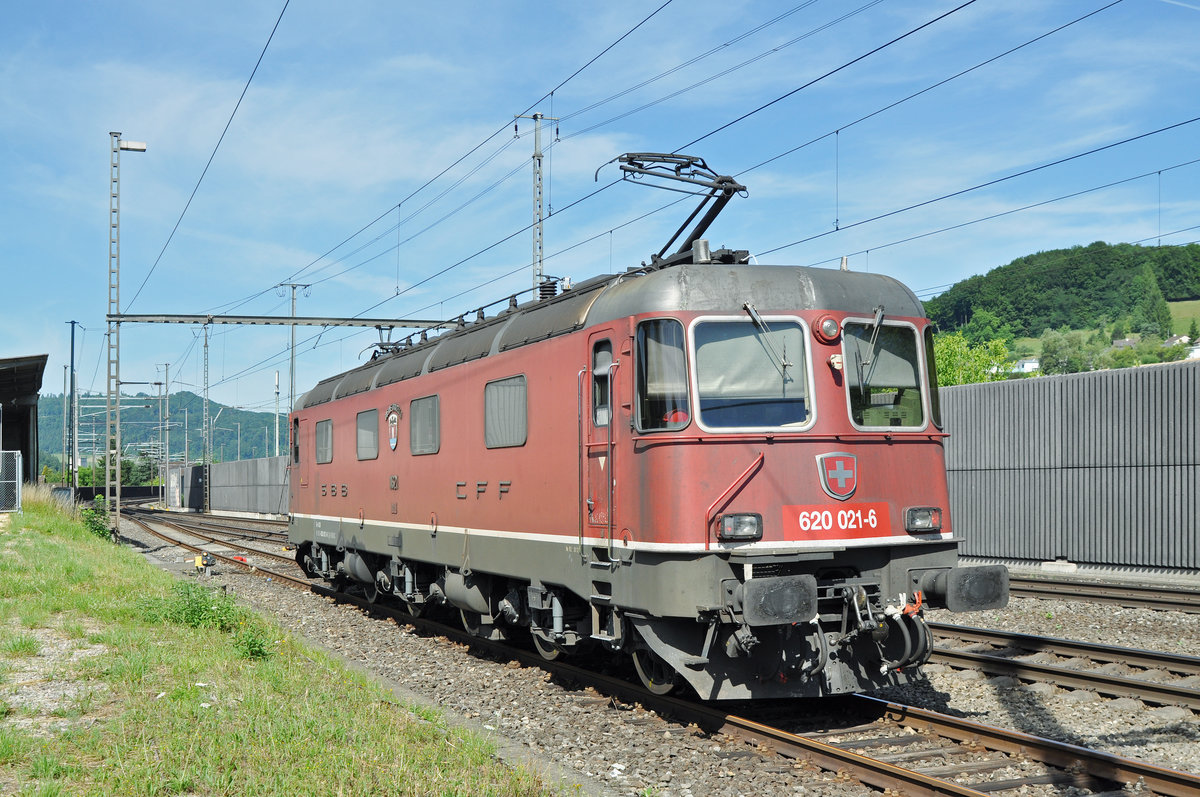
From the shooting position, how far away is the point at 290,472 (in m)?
20.7

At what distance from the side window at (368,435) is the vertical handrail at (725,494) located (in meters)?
8.63

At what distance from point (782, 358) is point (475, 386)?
4626mm

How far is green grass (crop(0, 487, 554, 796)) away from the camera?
19.8ft

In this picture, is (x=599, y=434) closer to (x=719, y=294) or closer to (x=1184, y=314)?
(x=719, y=294)

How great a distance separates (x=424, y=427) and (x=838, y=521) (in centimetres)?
687

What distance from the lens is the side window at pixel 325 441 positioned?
18062 millimetres

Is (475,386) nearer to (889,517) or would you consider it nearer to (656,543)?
(656,543)

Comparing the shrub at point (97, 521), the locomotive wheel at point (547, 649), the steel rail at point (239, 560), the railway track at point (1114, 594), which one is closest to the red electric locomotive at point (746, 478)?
the locomotive wheel at point (547, 649)

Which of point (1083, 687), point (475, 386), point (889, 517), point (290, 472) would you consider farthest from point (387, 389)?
point (1083, 687)

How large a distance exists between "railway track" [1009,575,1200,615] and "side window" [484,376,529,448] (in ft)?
27.2

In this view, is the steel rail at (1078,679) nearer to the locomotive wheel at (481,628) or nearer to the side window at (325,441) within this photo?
the locomotive wheel at (481,628)

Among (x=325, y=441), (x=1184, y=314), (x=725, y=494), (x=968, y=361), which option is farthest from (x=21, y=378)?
(x=1184, y=314)

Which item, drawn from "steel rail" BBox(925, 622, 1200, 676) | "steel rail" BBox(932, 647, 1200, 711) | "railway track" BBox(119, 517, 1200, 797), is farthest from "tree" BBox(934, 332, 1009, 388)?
"railway track" BBox(119, 517, 1200, 797)

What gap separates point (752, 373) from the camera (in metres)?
8.21
